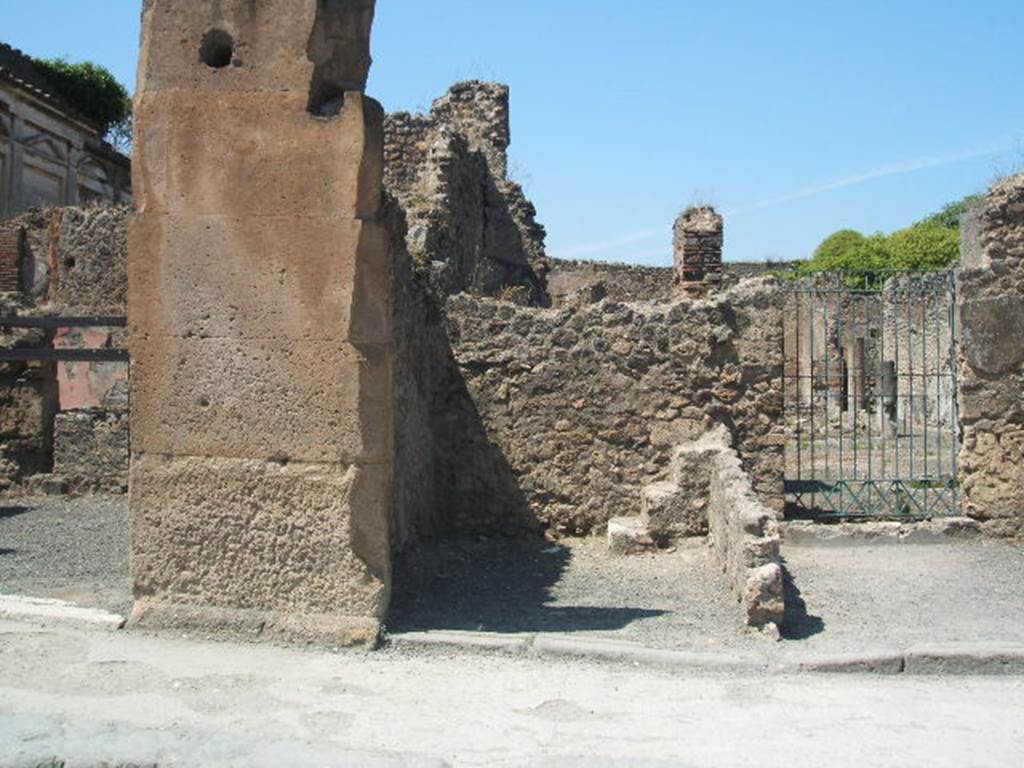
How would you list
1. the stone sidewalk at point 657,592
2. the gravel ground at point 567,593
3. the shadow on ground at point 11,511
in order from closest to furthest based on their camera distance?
1. the stone sidewalk at point 657,592
2. the gravel ground at point 567,593
3. the shadow on ground at point 11,511

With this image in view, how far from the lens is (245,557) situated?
603 cm

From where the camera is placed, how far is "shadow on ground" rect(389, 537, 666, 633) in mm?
6539

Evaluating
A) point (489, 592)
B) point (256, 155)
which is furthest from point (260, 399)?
point (489, 592)

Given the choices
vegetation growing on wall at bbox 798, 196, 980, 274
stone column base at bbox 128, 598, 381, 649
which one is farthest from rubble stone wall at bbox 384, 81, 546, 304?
vegetation growing on wall at bbox 798, 196, 980, 274

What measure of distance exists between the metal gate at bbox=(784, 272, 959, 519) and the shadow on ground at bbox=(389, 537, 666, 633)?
10.5 feet

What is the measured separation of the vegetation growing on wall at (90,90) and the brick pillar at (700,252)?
2325cm

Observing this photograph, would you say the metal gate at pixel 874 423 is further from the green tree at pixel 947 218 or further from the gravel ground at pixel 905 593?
the green tree at pixel 947 218

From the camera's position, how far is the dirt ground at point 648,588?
6.54 metres

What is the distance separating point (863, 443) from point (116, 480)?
1293cm

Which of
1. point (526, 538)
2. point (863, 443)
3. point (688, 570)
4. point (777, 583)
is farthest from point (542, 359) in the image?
point (863, 443)

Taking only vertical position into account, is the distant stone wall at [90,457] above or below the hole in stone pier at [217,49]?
below

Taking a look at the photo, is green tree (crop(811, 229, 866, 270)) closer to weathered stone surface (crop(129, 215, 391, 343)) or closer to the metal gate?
the metal gate

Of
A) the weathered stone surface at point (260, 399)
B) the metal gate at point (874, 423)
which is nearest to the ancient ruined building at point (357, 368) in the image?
the weathered stone surface at point (260, 399)

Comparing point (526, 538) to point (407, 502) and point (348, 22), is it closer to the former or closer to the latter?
point (407, 502)
